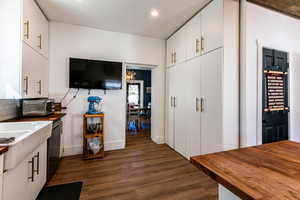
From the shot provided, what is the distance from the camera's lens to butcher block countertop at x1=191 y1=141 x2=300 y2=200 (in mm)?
558

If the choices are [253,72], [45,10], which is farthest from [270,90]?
[45,10]

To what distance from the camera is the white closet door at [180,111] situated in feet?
9.67

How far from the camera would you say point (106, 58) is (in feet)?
10.7

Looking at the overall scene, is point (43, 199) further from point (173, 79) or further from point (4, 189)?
point (173, 79)

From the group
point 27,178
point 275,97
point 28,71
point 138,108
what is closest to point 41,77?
point 28,71

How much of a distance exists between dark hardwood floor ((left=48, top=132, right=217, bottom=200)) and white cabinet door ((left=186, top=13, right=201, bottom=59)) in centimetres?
210

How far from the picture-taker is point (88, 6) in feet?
7.82

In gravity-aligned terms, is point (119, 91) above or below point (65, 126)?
above

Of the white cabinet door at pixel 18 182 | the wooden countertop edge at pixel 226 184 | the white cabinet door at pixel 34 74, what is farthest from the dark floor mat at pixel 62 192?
the wooden countertop edge at pixel 226 184

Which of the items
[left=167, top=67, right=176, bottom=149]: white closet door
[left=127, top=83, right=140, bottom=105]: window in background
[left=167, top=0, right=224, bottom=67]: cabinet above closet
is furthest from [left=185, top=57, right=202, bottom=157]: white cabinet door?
[left=127, top=83, right=140, bottom=105]: window in background

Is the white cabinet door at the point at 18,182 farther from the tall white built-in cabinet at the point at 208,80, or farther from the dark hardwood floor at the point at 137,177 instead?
the tall white built-in cabinet at the point at 208,80

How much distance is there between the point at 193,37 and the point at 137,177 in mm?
2658

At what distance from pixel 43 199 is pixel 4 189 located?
87 centimetres

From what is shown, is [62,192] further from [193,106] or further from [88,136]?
[193,106]
